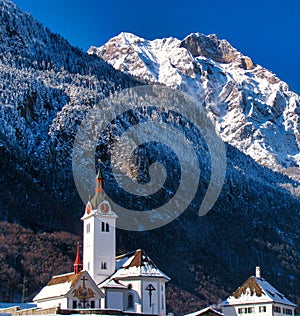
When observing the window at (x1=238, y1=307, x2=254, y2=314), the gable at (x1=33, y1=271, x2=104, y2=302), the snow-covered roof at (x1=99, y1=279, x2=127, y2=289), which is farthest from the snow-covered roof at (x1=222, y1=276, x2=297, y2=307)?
the gable at (x1=33, y1=271, x2=104, y2=302)

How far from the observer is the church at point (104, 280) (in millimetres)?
97312

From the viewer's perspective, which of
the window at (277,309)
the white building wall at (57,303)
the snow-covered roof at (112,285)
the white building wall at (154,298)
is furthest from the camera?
the window at (277,309)

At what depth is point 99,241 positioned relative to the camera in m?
112

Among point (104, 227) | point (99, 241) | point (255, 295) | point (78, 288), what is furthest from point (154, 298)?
point (255, 295)

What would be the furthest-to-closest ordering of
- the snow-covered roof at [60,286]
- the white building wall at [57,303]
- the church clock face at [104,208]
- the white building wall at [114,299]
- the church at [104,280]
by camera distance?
1. the church clock face at [104,208]
2. the white building wall at [114,299]
3. the snow-covered roof at [60,286]
4. the church at [104,280]
5. the white building wall at [57,303]

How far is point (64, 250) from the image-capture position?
187m

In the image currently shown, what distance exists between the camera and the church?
319 feet

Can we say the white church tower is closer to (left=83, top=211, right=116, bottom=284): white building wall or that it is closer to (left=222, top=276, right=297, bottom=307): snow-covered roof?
(left=83, top=211, right=116, bottom=284): white building wall

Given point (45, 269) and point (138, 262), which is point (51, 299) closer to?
point (138, 262)

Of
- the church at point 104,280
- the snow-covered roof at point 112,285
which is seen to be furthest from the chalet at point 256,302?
the snow-covered roof at point 112,285

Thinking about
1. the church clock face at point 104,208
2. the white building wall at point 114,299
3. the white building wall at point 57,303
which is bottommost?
the white building wall at point 57,303

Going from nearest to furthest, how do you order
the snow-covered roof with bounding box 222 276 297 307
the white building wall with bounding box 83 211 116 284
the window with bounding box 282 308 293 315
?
the white building wall with bounding box 83 211 116 284 < the snow-covered roof with bounding box 222 276 297 307 < the window with bounding box 282 308 293 315

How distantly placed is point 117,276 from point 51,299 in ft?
36.7

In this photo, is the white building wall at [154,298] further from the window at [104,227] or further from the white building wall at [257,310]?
the window at [104,227]
